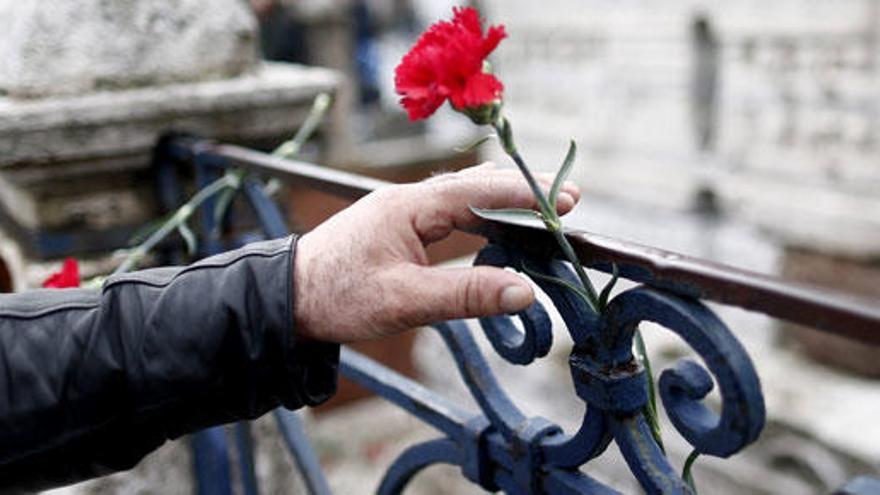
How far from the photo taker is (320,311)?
1075 mm

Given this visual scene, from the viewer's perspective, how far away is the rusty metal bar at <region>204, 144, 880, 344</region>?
795mm

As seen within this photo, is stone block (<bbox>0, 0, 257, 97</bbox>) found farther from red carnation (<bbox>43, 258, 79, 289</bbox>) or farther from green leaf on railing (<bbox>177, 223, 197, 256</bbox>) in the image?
red carnation (<bbox>43, 258, 79, 289</bbox>)

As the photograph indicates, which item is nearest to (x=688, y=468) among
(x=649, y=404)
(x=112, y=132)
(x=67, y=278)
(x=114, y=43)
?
(x=649, y=404)

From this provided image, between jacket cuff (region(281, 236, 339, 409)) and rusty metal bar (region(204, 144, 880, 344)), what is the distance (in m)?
0.23

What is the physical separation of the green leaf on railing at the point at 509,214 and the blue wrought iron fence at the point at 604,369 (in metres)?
0.05

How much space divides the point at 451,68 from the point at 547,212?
18cm

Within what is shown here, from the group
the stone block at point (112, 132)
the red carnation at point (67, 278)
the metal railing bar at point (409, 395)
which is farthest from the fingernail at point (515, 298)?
the stone block at point (112, 132)

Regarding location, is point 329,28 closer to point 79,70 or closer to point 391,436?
point 391,436

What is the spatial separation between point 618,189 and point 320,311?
25.5ft

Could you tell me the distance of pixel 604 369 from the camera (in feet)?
3.45

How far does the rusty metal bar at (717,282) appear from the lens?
795mm

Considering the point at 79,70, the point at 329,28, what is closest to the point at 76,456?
the point at 79,70

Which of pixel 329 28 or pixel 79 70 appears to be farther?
pixel 329 28

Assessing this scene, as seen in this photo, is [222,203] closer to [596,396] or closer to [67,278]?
[67,278]
